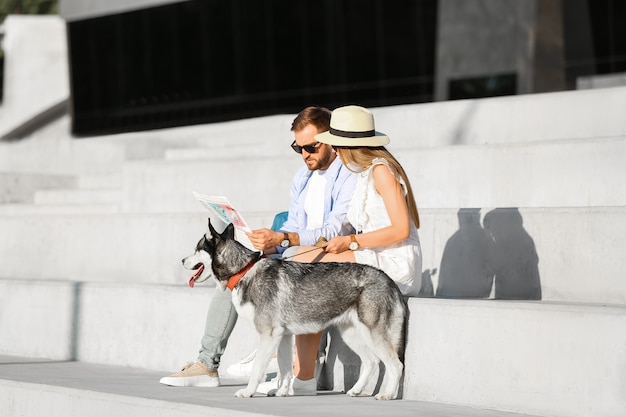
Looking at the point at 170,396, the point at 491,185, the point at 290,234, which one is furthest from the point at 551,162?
the point at 170,396

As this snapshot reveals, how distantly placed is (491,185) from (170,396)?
11.6 ft

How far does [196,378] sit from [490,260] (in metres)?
2.11

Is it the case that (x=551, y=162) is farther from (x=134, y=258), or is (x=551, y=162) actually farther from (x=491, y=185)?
(x=134, y=258)

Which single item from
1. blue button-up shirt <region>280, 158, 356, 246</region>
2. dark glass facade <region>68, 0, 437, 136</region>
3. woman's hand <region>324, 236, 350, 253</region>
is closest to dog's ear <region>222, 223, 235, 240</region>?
blue button-up shirt <region>280, 158, 356, 246</region>

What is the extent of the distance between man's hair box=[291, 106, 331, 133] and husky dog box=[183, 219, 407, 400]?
0.92 m

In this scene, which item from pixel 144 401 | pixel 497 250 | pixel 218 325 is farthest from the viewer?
pixel 497 250

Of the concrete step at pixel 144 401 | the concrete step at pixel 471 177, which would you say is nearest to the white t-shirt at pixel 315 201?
the concrete step at pixel 144 401

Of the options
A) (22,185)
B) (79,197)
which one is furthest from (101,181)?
(22,185)

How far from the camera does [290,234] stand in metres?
6.62

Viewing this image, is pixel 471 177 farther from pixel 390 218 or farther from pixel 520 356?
pixel 520 356

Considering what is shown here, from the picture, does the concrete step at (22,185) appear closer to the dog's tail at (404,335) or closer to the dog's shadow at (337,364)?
the dog's shadow at (337,364)

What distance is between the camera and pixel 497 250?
7652 mm

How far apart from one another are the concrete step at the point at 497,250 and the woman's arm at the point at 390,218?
134cm

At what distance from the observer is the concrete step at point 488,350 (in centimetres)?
569
